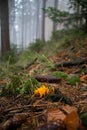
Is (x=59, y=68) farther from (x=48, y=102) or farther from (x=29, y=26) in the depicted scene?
(x=29, y=26)

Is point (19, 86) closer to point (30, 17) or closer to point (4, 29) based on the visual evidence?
point (4, 29)

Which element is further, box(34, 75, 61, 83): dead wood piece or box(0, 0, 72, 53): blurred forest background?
box(0, 0, 72, 53): blurred forest background

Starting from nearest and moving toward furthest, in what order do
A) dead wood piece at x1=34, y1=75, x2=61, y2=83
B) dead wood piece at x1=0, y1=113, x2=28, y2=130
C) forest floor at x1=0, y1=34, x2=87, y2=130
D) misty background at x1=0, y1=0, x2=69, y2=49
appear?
forest floor at x1=0, y1=34, x2=87, y2=130 → dead wood piece at x1=0, y1=113, x2=28, y2=130 → dead wood piece at x1=34, y1=75, x2=61, y2=83 → misty background at x1=0, y1=0, x2=69, y2=49

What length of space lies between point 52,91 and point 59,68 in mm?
2056

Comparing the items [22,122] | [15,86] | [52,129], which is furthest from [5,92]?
[52,129]

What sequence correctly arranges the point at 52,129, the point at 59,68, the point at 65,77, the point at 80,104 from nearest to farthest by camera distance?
the point at 52,129, the point at 80,104, the point at 65,77, the point at 59,68

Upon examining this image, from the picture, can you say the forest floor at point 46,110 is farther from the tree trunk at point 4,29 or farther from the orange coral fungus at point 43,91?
the tree trunk at point 4,29

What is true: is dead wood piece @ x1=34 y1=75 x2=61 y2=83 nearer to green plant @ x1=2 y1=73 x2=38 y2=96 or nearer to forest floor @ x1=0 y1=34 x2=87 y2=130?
forest floor @ x1=0 y1=34 x2=87 y2=130

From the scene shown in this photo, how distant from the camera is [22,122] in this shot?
216 cm

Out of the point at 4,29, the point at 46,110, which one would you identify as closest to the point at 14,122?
the point at 46,110

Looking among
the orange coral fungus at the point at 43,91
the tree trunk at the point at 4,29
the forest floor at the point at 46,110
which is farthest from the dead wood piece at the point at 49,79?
the tree trunk at the point at 4,29

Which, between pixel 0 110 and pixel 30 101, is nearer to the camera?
pixel 0 110

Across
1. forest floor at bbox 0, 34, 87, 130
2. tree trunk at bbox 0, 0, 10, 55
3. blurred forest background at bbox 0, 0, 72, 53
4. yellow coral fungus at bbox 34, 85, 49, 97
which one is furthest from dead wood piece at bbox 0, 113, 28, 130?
blurred forest background at bbox 0, 0, 72, 53

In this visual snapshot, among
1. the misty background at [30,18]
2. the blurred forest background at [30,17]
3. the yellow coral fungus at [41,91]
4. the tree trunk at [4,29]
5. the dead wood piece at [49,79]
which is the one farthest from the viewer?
the misty background at [30,18]
